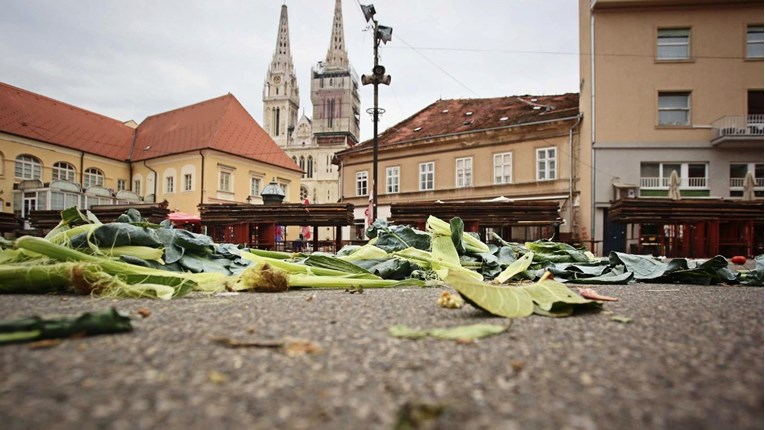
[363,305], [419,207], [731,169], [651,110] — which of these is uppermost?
[651,110]

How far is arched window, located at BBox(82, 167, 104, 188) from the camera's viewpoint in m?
32.4

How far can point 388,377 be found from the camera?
1301mm

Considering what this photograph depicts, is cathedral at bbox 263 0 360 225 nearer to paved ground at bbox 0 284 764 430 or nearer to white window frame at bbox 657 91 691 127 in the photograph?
white window frame at bbox 657 91 691 127

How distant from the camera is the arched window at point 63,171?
29.9 meters

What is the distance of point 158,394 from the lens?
1.14 metres

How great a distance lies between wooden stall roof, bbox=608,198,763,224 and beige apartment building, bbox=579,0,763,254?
6.15m

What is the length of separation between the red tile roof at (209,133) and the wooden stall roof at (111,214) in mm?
18751

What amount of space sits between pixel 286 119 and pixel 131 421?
335ft

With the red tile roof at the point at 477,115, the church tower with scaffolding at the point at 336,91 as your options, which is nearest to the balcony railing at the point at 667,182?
the red tile roof at the point at 477,115

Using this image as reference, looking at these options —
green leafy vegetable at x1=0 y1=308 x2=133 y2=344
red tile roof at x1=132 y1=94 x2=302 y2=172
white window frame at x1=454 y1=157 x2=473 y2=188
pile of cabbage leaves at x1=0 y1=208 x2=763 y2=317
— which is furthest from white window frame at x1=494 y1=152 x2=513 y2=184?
green leafy vegetable at x1=0 y1=308 x2=133 y2=344

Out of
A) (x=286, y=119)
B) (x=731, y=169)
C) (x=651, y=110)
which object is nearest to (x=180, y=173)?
(x=651, y=110)

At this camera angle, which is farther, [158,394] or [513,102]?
[513,102]

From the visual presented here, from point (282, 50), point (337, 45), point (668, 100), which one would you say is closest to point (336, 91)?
point (337, 45)

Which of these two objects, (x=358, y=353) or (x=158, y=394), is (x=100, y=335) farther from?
(x=358, y=353)
